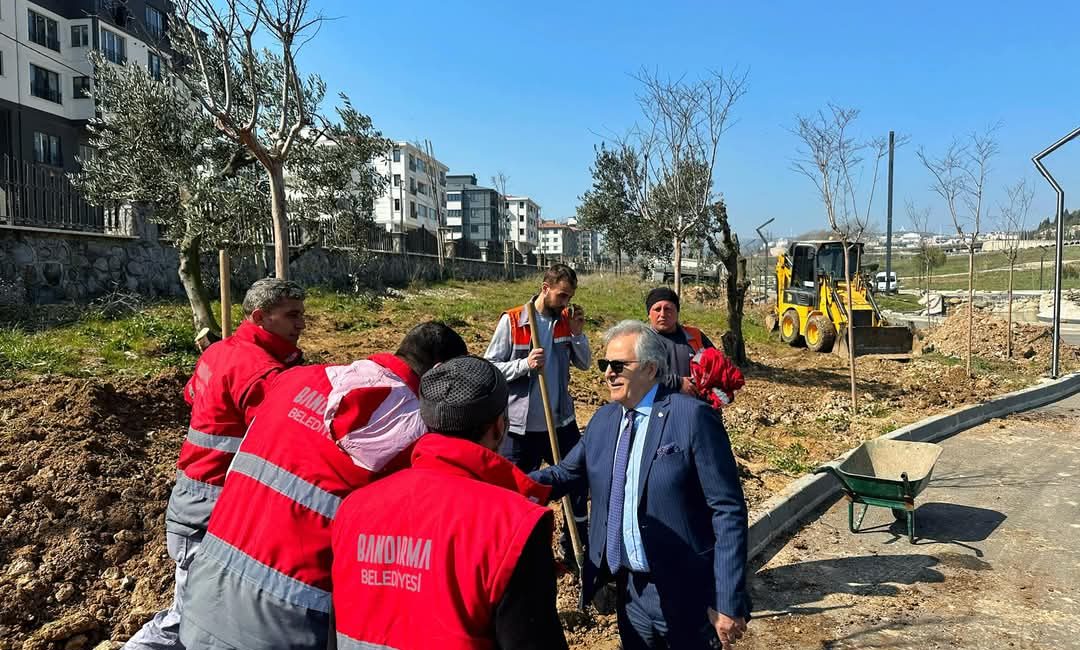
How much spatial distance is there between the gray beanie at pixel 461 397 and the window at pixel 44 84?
37686mm

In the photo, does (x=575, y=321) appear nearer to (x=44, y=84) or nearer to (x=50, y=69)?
(x=44, y=84)

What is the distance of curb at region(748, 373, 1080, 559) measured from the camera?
5.57 meters

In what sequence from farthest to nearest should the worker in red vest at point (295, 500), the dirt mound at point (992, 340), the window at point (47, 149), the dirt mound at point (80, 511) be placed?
the window at point (47, 149), the dirt mound at point (992, 340), the dirt mound at point (80, 511), the worker in red vest at point (295, 500)

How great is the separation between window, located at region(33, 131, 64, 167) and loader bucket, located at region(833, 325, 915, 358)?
107ft

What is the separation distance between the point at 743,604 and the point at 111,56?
136ft

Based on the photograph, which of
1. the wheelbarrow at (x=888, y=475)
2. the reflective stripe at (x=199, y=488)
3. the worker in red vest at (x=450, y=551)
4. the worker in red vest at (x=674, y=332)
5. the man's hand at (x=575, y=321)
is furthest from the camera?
the wheelbarrow at (x=888, y=475)

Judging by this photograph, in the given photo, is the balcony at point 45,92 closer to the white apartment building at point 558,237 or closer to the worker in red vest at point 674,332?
the worker in red vest at point 674,332

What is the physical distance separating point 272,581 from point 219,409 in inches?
35.9

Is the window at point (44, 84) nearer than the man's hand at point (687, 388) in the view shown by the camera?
No

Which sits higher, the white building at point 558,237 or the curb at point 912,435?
the white building at point 558,237

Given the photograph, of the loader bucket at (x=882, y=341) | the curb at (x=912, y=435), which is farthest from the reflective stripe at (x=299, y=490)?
the loader bucket at (x=882, y=341)

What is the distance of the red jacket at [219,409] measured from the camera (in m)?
2.72

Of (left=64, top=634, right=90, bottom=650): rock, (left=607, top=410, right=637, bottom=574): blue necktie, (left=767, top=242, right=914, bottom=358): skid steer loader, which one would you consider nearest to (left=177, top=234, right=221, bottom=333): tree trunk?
(left=64, top=634, right=90, bottom=650): rock

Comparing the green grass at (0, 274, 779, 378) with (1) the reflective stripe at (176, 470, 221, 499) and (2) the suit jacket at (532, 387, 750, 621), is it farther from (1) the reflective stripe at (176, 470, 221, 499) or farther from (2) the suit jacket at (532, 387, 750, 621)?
(2) the suit jacket at (532, 387, 750, 621)
